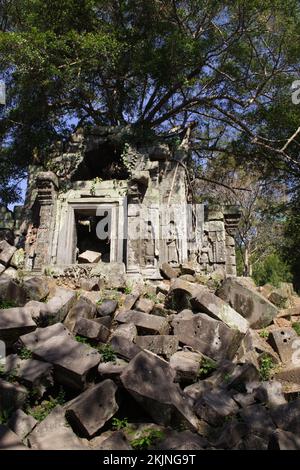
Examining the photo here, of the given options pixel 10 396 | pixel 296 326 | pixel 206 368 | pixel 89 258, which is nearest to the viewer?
pixel 10 396

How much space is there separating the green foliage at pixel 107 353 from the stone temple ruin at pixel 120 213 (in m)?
4.09

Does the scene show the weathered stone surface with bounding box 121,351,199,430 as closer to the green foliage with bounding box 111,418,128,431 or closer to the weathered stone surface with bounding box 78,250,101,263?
the green foliage with bounding box 111,418,128,431

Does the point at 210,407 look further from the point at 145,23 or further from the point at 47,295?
the point at 145,23

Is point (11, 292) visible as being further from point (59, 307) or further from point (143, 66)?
point (143, 66)

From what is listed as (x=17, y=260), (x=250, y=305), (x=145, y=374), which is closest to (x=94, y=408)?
(x=145, y=374)

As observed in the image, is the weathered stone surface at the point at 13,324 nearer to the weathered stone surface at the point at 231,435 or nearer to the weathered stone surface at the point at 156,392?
the weathered stone surface at the point at 156,392

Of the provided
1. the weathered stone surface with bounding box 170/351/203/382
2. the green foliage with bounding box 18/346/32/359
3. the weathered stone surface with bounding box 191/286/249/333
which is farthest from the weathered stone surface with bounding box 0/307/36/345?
the weathered stone surface with bounding box 191/286/249/333

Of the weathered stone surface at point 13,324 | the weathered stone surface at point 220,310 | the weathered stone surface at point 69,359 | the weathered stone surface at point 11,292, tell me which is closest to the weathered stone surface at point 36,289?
the weathered stone surface at point 11,292

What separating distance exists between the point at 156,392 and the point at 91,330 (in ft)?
4.83

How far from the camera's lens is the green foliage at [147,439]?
3.15 m

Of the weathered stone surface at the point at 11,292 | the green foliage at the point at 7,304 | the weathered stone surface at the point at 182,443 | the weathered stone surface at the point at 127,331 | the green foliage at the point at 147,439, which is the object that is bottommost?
the green foliage at the point at 147,439

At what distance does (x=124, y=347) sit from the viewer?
4.31 meters

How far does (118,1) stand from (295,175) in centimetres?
773
